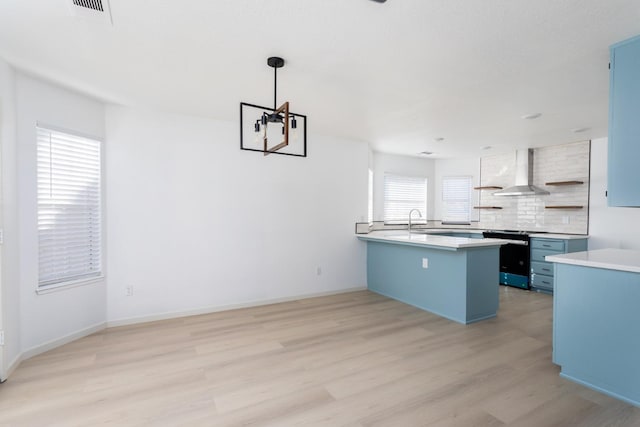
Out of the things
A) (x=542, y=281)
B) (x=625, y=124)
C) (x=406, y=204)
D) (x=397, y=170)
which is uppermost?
(x=397, y=170)

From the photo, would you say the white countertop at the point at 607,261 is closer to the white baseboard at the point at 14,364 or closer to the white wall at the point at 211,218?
the white wall at the point at 211,218

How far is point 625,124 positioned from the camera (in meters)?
2.15

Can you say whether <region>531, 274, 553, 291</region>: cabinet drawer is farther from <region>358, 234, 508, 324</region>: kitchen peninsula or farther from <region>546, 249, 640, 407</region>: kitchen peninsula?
<region>546, 249, 640, 407</region>: kitchen peninsula

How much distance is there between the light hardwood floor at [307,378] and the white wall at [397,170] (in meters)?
2.85

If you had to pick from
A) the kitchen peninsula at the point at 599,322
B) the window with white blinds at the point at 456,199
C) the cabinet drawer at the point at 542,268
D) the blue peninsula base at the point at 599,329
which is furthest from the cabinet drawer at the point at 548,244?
the blue peninsula base at the point at 599,329

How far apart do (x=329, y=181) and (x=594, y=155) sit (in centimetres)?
432

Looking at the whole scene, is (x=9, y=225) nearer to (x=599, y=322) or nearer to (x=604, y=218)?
(x=599, y=322)

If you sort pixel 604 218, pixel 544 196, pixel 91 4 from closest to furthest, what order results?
1. pixel 91 4
2. pixel 604 218
3. pixel 544 196

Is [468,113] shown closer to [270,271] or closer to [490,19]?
[490,19]

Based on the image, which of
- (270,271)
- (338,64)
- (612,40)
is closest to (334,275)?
(270,271)

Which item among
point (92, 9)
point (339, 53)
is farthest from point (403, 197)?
point (92, 9)

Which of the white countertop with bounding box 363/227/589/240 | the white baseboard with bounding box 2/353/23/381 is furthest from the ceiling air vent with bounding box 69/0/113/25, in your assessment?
the white countertop with bounding box 363/227/589/240

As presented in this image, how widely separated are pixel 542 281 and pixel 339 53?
497 cm

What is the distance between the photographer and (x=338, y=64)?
252 cm
